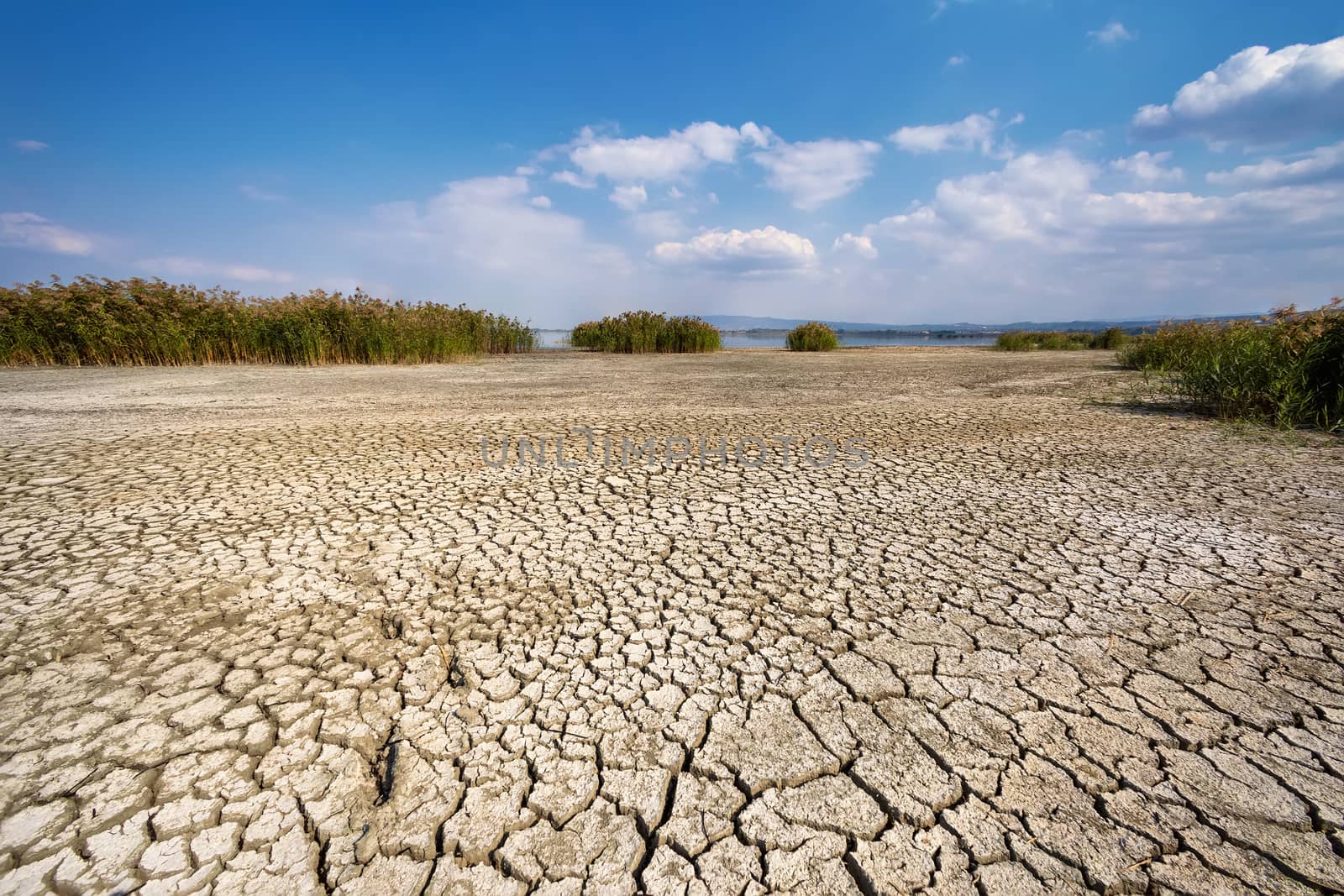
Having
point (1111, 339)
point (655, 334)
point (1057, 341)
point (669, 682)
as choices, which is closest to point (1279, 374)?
point (669, 682)

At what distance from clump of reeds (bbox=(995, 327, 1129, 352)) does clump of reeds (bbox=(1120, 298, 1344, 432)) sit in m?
14.9

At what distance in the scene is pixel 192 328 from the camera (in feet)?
Result: 32.8

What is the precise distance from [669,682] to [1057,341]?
78.4ft

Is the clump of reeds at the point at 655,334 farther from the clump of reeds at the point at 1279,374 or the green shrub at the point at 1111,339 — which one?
the green shrub at the point at 1111,339

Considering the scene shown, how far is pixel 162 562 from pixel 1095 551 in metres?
3.77

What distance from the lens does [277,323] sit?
10.4m

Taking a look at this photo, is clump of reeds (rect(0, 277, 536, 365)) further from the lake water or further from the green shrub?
the green shrub

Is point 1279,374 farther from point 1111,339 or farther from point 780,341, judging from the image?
point 780,341

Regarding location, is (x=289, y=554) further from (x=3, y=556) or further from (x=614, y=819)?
(x=614, y=819)

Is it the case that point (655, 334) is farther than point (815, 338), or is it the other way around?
point (815, 338)

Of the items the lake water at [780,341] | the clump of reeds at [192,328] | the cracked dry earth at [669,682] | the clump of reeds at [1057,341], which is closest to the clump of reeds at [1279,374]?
the cracked dry earth at [669,682]

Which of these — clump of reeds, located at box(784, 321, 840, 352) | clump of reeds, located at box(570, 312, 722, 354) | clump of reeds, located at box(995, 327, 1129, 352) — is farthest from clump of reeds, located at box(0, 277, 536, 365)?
clump of reeds, located at box(995, 327, 1129, 352)

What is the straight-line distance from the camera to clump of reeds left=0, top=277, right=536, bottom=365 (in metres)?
9.66

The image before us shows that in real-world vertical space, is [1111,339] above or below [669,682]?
above
